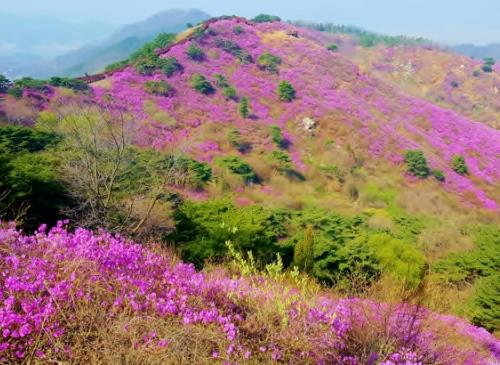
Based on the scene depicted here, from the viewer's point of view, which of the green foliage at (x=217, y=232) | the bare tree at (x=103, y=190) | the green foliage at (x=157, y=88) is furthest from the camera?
the green foliage at (x=157, y=88)

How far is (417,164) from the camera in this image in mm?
33250

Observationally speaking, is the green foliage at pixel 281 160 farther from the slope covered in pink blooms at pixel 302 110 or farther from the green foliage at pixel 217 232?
the green foliage at pixel 217 232

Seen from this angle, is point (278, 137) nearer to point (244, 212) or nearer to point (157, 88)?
→ point (157, 88)

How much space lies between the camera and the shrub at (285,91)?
39.8 meters

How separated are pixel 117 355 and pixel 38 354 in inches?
21.7

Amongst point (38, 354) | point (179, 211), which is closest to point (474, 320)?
point (179, 211)

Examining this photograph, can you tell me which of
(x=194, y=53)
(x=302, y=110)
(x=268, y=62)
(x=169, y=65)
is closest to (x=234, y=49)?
(x=268, y=62)

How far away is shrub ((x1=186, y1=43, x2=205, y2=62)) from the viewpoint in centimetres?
4228

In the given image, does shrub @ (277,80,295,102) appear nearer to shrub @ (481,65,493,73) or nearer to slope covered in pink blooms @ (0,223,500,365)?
slope covered in pink blooms @ (0,223,500,365)

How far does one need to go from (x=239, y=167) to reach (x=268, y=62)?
2072cm

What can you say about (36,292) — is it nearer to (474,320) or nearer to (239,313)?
(239,313)

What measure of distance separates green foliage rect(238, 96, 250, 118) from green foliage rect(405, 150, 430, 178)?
44.1 ft

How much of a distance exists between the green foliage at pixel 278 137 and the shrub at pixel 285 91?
5935 millimetres

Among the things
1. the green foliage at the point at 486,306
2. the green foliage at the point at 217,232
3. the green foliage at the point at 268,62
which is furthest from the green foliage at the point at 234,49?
the green foliage at the point at 486,306
